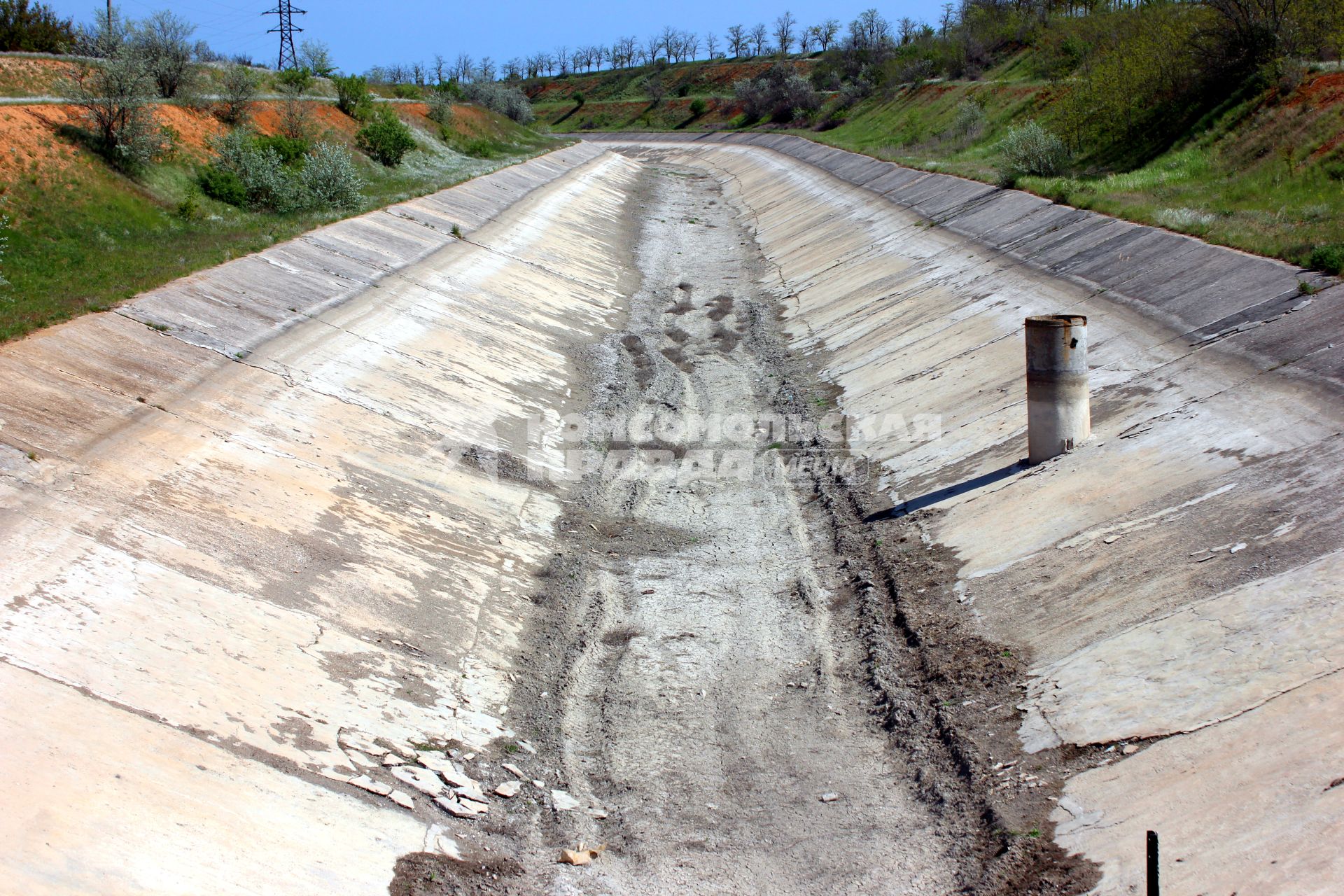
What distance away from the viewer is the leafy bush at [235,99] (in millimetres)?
35812

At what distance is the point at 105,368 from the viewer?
43.9ft

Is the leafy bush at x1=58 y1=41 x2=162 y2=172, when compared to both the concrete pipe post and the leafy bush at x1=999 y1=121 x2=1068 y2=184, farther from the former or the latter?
the leafy bush at x1=999 y1=121 x2=1068 y2=184

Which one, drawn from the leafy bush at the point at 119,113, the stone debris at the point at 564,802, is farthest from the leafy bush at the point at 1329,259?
the leafy bush at the point at 119,113

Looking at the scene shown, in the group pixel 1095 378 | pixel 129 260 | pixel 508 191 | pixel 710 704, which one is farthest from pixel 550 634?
pixel 508 191

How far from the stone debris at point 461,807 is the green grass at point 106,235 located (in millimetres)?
9188

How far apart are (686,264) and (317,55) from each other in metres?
29.5

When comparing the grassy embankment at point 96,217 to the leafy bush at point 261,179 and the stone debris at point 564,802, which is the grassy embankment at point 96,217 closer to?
the leafy bush at point 261,179

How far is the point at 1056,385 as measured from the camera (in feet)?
41.2

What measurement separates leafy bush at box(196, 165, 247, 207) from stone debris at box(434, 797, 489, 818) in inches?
986

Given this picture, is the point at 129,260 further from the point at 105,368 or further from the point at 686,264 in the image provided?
the point at 686,264

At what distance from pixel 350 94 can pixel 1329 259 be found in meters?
42.9

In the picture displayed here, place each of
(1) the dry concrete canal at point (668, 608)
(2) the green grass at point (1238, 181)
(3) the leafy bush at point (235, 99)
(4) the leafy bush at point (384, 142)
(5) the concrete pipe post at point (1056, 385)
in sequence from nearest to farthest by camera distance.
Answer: (1) the dry concrete canal at point (668, 608) → (5) the concrete pipe post at point (1056, 385) → (2) the green grass at point (1238, 181) → (3) the leafy bush at point (235, 99) → (4) the leafy bush at point (384, 142)

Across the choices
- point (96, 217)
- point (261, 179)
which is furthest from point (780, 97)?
point (96, 217)

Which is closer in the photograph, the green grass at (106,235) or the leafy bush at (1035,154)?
the green grass at (106,235)
